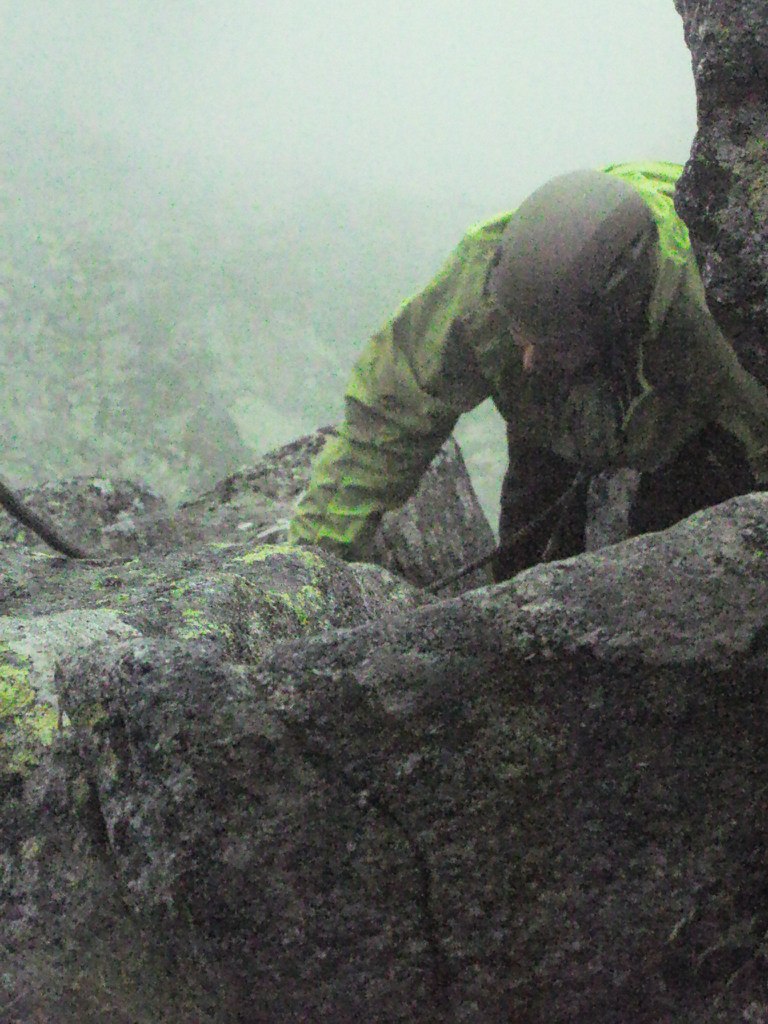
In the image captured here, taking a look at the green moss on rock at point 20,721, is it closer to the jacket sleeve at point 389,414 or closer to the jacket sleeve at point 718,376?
the jacket sleeve at point 389,414

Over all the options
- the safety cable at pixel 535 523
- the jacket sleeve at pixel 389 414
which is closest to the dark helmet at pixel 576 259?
the jacket sleeve at pixel 389 414

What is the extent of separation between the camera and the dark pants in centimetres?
177

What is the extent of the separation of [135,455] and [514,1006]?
6186 mm

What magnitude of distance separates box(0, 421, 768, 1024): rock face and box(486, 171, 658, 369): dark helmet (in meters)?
0.90

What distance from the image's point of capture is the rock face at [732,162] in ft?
2.46

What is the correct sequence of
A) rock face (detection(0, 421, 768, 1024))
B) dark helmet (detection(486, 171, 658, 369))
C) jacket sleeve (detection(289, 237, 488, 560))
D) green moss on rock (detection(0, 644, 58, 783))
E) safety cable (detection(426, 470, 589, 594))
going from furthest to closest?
safety cable (detection(426, 470, 589, 594))
jacket sleeve (detection(289, 237, 488, 560))
dark helmet (detection(486, 171, 658, 369))
green moss on rock (detection(0, 644, 58, 783))
rock face (detection(0, 421, 768, 1024))

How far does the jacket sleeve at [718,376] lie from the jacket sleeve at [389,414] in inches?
14.9

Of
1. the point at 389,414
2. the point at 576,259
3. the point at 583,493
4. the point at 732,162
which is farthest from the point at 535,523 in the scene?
the point at 732,162

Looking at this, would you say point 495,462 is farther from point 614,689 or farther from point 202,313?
point 614,689

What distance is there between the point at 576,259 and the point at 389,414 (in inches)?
18.2

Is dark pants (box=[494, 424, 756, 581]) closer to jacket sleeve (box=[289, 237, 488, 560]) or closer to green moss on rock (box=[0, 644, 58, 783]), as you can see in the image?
jacket sleeve (box=[289, 237, 488, 560])

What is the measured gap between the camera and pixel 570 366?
1.60 metres

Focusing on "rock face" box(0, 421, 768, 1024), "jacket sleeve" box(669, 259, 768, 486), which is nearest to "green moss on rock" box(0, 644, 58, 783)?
"rock face" box(0, 421, 768, 1024)

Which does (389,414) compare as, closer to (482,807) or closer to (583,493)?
(583,493)
